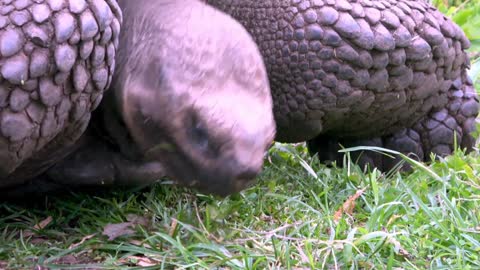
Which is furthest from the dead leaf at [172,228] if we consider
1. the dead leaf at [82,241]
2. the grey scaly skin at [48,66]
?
the grey scaly skin at [48,66]

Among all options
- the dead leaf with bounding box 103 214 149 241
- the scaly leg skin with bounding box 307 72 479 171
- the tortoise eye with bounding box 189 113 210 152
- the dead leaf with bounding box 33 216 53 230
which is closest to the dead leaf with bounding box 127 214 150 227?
the dead leaf with bounding box 103 214 149 241

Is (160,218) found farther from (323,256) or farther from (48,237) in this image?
(323,256)

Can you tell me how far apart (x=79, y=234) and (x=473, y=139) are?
116 cm

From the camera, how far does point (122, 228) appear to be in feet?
5.46

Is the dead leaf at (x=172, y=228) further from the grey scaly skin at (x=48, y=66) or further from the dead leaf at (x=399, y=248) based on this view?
the dead leaf at (x=399, y=248)

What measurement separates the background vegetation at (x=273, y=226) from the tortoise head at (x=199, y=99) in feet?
0.57

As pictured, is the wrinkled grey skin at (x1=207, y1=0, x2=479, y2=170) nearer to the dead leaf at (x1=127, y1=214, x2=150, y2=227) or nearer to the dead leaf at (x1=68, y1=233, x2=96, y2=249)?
the dead leaf at (x1=127, y1=214, x2=150, y2=227)

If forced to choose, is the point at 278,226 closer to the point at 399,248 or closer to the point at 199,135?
the point at 399,248

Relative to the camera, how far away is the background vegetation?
1511 mm

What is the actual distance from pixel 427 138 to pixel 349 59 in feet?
1.36

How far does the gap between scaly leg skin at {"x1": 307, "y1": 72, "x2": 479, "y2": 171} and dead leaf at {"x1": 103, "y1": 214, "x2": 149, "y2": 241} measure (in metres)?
0.74

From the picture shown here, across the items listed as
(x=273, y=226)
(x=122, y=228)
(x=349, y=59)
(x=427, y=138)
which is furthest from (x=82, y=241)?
(x=427, y=138)

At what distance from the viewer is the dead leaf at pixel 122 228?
1.63 metres

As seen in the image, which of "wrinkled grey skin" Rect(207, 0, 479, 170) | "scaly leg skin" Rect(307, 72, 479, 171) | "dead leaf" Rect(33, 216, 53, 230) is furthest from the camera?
"scaly leg skin" Rect(307, 72, 479, 171)
